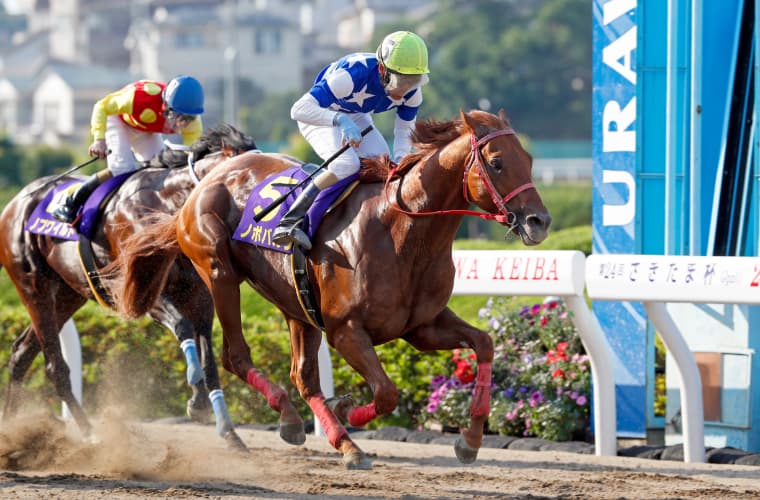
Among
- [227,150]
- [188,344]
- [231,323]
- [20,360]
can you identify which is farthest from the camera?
[20,360]

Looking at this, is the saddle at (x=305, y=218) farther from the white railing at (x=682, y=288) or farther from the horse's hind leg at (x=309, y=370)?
the white railing at (x=682, y=288)

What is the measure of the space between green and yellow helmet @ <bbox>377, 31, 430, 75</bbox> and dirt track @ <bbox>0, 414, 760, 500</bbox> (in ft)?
5.78

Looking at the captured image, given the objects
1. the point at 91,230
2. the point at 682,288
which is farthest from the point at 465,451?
the point at 91,230

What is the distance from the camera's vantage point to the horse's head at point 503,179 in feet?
16.3

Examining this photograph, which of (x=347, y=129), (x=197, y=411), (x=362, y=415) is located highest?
(x=347, y=129)

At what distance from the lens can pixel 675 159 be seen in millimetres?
6887

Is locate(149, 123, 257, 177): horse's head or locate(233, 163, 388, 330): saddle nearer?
locate(233, 163, 388, 330): saddle

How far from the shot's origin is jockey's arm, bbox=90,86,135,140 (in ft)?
23.6

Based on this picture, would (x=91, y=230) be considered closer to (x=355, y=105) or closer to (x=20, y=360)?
(x=20, y=360)

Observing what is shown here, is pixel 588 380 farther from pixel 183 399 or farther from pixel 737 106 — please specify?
pixel 183 399

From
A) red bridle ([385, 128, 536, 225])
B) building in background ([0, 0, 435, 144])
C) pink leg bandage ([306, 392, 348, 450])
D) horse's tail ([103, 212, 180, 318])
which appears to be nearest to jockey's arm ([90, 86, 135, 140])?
horse's tail ([103, 212, 180, 318])

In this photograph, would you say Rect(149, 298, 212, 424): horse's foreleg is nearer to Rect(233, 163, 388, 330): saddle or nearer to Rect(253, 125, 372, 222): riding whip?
Rect(233, 163, 388, 330): saddle

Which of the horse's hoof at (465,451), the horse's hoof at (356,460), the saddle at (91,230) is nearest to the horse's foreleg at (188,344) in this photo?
the saddle at (91,230)

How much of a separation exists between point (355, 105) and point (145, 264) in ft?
5.10
